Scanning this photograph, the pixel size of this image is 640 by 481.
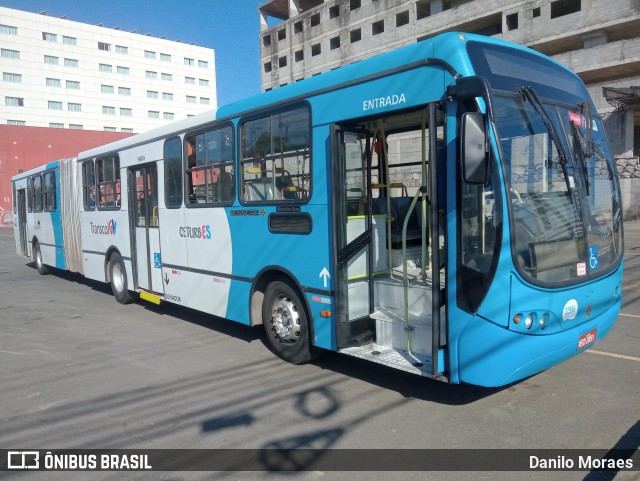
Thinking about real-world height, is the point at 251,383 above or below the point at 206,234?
below

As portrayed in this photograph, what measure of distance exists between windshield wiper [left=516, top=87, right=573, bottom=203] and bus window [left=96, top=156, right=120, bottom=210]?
7.76 m

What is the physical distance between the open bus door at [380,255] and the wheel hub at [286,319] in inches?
32.2

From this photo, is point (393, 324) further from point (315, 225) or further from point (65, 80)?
point (65, 80)

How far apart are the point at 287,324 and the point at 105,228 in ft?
19.8

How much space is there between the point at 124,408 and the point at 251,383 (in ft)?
4.20

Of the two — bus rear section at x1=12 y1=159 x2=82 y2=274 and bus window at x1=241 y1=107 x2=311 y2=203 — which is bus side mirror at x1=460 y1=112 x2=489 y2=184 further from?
bus rear section at x1=12 y1=159 x2=82 y2=274

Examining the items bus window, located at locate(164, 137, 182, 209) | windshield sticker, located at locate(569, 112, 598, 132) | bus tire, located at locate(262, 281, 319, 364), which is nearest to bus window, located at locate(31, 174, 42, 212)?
bus window, located at locate(164, 137, 182, 209)

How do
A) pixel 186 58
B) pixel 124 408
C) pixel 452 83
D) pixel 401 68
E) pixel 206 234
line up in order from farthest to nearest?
pixel 186 58 < pixel 206 234 < pixel 124 408 < pixel 401 68 < pixel 452 83

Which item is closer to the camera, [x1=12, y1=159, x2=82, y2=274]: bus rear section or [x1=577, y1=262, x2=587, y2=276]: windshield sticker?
[x1=577, y1=262, x2=587, y2=276]: windshield sticker

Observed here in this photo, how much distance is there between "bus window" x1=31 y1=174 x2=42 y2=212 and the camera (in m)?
14.0

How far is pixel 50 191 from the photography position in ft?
43.6

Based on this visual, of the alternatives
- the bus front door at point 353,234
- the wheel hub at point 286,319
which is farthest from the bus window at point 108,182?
the bus front door at point 353,234

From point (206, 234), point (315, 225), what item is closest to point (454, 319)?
point (315, 225)

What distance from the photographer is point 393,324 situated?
5.05m
